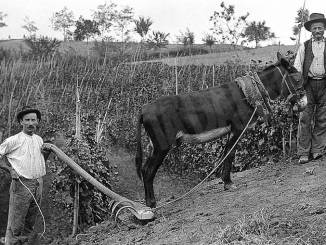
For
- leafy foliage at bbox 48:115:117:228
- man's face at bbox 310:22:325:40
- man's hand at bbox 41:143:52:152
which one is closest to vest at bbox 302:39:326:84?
man's face at bbox 310:22:325:40

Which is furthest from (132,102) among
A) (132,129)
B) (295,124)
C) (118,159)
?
(295,124)

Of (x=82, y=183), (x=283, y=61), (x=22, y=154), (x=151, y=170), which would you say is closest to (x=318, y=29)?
(x=283, y=61)

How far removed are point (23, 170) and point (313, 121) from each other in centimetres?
435

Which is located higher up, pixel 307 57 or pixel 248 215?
pixel 307 57

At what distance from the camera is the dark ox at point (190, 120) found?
250 inches

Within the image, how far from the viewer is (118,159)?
516 inches

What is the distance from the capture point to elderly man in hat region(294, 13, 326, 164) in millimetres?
7055

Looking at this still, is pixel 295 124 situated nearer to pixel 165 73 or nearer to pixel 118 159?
pixel 118 159

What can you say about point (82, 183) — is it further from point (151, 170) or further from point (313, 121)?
point (313, 121)

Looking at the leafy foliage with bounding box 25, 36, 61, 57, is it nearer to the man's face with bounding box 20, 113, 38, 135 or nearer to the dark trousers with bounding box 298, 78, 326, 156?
the dark trousers with bounding box 298, 78, 326, 156

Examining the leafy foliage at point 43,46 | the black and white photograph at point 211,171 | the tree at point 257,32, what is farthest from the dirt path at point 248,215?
the tree at point 257,32

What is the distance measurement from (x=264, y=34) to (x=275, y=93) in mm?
37129

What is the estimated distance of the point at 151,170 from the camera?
250 inches

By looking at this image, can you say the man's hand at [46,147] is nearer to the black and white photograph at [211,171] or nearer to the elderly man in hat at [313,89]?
the black and white photograph at [211,171]
